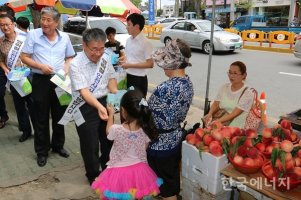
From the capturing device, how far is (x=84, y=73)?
2840 millimetres

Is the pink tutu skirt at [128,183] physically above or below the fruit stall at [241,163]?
below

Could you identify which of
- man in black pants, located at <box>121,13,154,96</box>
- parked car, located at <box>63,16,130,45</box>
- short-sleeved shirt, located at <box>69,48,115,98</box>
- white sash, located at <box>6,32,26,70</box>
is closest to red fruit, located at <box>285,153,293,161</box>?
short-sleeved shirt, located at <box>69,48,115,98</box>

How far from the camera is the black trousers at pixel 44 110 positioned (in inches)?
141

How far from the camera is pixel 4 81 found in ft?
16.0

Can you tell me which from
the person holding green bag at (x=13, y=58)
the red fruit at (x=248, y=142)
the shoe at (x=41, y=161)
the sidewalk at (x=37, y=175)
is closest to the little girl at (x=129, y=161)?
the red fruit at (x=248, y=142)

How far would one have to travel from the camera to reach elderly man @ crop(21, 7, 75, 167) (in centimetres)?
340

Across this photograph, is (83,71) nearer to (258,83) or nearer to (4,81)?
(4,81)

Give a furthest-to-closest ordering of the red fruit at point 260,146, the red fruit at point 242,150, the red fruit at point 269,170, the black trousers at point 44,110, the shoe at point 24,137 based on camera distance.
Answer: the shoe at point 24,137 < the black trousers at point 44,110 < the red fruit at point 260,146 < the red fruit at point 242,150 < the red fruit at point 269,170

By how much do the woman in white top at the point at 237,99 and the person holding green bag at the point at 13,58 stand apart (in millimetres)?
2342

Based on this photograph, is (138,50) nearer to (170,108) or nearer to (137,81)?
(137,81)

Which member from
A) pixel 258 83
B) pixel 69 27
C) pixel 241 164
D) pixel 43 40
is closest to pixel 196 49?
pixel 69 27

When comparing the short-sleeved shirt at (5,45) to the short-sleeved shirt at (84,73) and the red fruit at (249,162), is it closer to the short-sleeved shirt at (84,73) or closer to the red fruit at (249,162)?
the short-sleeved shirt at (84,73)

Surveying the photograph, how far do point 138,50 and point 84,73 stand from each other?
53.9 inches

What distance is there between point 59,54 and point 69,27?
892 centimetres
